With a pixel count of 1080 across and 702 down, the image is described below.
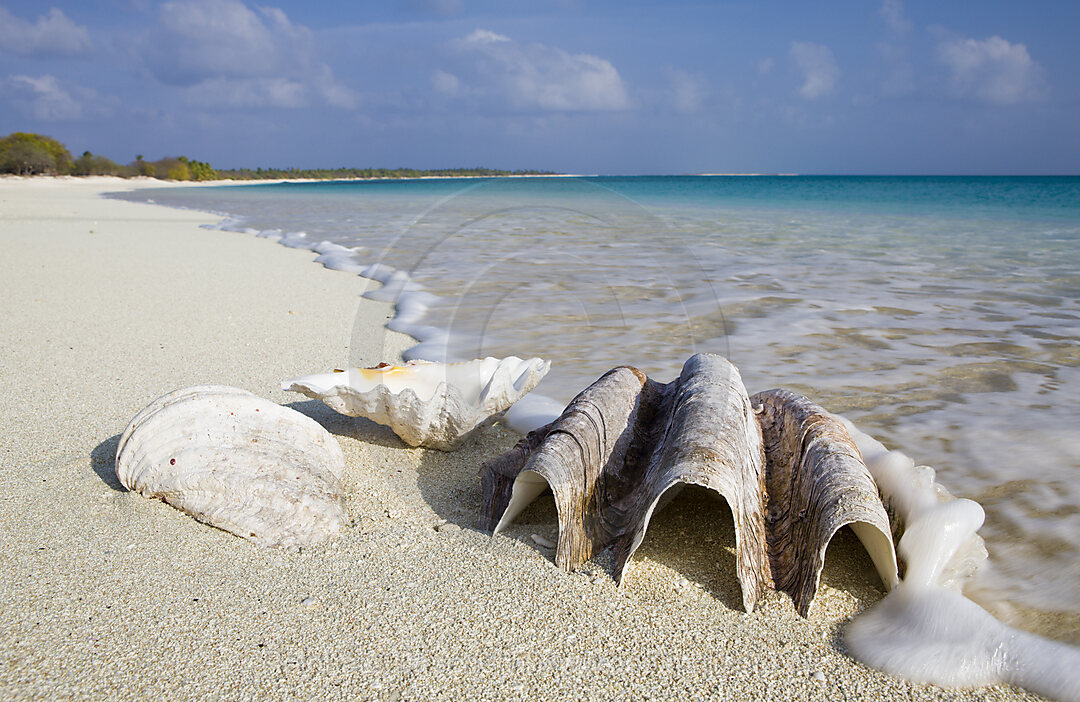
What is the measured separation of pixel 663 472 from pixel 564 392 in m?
1.90

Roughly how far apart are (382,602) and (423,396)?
1.43m

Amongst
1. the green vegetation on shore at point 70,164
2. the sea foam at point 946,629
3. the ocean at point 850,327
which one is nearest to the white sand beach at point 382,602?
the sea foam at point 946,629

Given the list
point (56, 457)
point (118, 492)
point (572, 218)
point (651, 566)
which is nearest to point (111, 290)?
point (56, 457)

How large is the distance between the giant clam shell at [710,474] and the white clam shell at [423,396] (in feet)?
1.32

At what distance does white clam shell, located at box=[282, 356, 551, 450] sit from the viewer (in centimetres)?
285

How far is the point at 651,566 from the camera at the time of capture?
212 centimetres

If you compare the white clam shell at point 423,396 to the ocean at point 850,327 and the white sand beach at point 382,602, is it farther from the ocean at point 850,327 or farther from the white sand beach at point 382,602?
the ocean at point 850,327

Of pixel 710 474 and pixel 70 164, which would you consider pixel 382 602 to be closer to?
pixel 710 474

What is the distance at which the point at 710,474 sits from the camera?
1.94 metres

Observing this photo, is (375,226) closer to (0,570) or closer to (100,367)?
(100,367)

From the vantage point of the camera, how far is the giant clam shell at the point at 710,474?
1.96 m

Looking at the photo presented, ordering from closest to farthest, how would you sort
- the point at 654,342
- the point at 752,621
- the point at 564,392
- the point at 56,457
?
the point at 752,621 < the point at 56,457 < the point at 564,392 < the point at 654,342

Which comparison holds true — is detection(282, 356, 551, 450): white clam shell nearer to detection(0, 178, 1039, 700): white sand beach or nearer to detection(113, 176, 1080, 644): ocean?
detection(0, 178, 1039, 700): white sand beach

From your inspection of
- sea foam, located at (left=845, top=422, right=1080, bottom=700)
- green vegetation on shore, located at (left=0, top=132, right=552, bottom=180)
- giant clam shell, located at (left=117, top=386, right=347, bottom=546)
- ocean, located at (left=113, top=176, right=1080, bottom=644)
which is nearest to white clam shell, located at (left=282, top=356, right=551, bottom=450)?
giant clam shell, located at (left=117, top=386, right=347, bottom=546)
